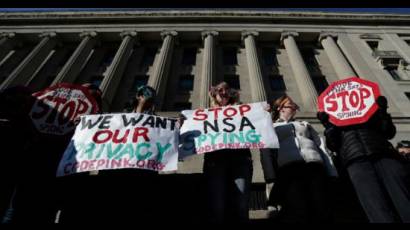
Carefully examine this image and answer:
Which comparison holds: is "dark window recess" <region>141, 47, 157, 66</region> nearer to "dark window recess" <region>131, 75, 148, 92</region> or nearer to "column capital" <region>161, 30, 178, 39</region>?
"column capital" <region>161, 30, 178, 39</region>

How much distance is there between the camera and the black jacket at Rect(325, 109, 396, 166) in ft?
12.7

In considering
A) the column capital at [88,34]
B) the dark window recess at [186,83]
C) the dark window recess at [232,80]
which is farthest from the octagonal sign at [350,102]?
the column capital at [88,34]

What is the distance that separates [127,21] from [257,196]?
93.7 feet

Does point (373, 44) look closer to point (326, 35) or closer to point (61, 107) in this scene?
point (326, 35)

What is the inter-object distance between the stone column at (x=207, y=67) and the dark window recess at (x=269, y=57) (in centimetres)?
565

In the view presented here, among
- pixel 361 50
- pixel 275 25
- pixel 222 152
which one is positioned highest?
pixel 275 25

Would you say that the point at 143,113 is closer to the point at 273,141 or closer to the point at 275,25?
the point at 273,141

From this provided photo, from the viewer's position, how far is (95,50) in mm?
28672

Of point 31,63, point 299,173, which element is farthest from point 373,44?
point 31,63

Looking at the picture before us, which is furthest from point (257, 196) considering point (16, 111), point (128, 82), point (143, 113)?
point (128, 82)

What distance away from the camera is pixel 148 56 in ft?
93.4

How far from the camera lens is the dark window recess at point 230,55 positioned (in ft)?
90.2

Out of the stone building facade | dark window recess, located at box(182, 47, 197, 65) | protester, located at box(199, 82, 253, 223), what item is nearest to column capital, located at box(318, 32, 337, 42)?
the stone building facade

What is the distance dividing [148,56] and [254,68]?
11958mm
